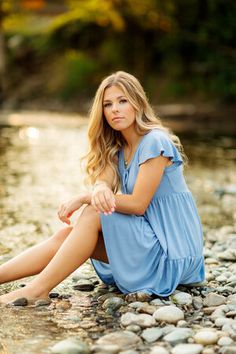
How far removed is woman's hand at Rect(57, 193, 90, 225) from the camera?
140 inches

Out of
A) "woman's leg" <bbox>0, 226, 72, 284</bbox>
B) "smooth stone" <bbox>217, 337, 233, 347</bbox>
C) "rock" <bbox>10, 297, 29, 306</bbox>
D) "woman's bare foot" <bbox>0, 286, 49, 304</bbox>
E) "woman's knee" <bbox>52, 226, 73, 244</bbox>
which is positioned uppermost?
"woman's knee" <bbox>52, 226, 73, 244</bbox>

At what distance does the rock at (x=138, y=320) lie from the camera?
10.2 ft

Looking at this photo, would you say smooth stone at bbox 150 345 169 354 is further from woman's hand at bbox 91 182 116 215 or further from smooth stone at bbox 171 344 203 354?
woman's hand at bbox 91 182 116 215

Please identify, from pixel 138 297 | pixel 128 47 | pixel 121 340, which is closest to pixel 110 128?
pixel 138 297

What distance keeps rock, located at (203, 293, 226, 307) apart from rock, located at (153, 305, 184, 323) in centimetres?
27

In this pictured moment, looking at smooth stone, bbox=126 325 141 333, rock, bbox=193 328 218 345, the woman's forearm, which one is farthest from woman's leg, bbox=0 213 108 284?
rock, bbox=193 328 218 345

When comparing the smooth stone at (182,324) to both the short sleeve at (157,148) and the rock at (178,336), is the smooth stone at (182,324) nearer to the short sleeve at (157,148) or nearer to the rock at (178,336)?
the rock at (178,336)

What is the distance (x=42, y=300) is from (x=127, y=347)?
0.77 meters

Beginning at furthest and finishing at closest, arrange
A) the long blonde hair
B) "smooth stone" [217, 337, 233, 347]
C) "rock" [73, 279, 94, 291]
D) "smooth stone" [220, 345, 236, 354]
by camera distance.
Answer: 1. "rock" [73, 279, 94, 291]
2. the long blonde hair
3. "smooth stone" [217, 337, 233, 347]
4. "smooth stone" [220, 345, 236, 354]

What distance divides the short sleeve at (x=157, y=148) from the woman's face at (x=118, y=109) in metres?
0.13

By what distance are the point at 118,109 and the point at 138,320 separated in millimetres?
1069

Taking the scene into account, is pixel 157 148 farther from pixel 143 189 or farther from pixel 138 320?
pixel 138 320

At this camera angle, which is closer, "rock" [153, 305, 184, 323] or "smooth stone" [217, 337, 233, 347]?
"smooth stone" [217, 337, 233, 347]

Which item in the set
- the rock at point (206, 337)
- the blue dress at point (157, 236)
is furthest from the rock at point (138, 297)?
the rock at point (206, 337)
